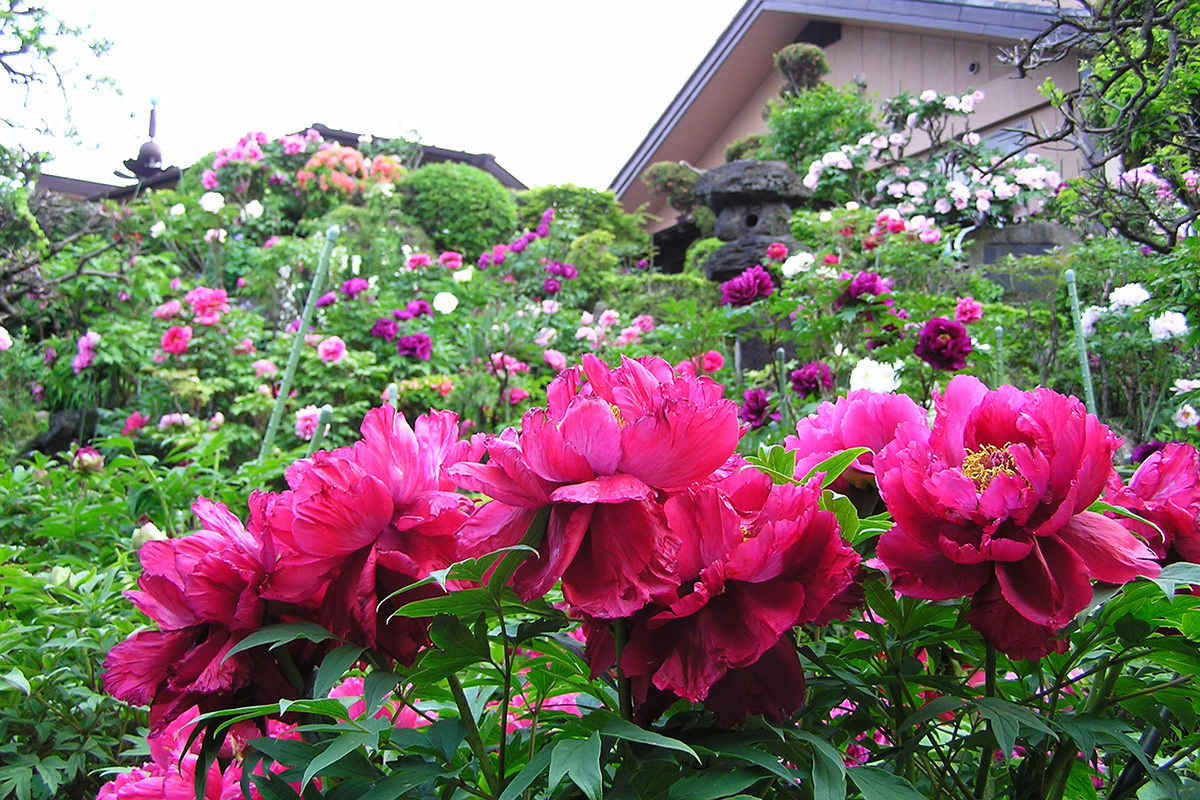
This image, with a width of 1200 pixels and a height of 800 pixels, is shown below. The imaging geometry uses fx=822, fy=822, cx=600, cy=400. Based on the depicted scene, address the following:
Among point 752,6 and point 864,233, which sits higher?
point 752,6

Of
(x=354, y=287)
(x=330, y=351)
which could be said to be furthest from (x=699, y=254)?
(x=330, y=351)

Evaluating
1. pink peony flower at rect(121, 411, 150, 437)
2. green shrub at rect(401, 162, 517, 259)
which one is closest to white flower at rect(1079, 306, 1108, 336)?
pink peony flower at rect(121, 411, 150, 437)

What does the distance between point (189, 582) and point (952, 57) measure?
11.2 m

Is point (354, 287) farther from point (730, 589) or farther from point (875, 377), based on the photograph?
point (730, 589)

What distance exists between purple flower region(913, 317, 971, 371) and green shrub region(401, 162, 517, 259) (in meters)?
9.62

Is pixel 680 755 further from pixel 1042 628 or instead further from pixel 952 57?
pixel 952 57

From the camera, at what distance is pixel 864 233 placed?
467cm

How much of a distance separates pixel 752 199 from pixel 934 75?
422 cm

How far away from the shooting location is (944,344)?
2459 mm

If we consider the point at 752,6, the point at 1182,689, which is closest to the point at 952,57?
the point at 752,6

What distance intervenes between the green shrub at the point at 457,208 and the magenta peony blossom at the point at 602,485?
11.4m

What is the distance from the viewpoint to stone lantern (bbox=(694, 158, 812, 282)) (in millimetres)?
7359

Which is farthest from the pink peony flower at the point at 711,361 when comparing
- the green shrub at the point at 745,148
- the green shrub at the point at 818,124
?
the green shrub at the point at 745,148

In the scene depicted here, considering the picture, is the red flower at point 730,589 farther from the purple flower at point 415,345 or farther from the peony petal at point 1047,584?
the purple flower at point 415,345
